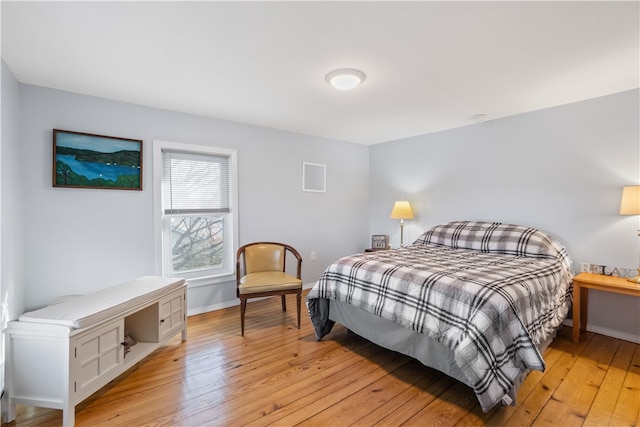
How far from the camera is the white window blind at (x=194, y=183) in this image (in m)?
3.13

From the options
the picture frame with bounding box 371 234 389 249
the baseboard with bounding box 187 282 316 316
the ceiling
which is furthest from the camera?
the picture frame with bounding box 371 234 389 249

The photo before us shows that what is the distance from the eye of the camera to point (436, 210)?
4.07 m

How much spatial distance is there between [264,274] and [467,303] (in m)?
2.05

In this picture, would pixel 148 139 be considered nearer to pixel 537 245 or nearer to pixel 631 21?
pixel 631 21

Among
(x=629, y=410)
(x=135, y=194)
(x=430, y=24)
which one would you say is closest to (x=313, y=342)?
(x=629, y=410)

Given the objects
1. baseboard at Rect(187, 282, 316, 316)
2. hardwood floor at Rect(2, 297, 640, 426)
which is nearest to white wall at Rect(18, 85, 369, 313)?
baseboard at Rect(187, 282, 316, 316)

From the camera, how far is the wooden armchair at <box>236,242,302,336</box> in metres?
2.75

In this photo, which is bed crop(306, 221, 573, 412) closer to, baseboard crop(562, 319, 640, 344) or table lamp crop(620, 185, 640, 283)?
baseboard crop(562, 319, 640, 344)

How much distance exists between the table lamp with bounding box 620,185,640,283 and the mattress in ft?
12.6

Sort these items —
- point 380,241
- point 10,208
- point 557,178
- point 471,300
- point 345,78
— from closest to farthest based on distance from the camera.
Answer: point 471,300 → point 10,208 → point 345,78 → point 557,178 → point 380,241

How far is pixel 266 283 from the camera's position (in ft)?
9.13

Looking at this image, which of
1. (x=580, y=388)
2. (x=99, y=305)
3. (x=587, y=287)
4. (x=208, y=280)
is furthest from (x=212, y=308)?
(x=587, y=287)

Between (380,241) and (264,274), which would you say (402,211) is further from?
(264,274)

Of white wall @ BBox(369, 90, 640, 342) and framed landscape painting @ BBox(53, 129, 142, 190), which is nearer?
framed landscape painting @ BBox(53, 129, 142, 190)
